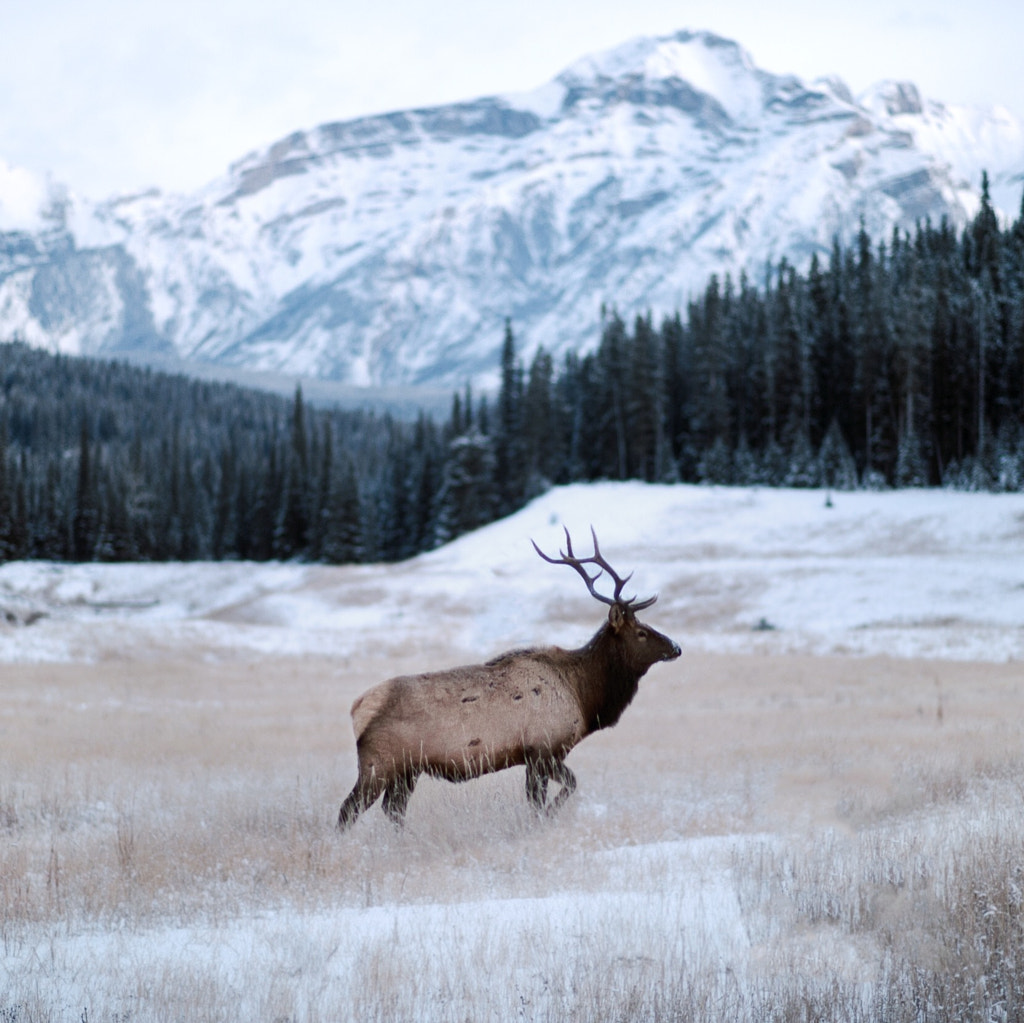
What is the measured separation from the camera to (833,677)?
72.1 ft

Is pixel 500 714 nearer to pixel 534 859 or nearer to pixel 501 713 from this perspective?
pixel 501 713

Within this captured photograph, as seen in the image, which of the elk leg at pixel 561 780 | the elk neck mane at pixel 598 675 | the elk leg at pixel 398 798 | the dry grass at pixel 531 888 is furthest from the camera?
the elk neck mane at pixel 598 675

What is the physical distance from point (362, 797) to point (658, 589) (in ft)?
123

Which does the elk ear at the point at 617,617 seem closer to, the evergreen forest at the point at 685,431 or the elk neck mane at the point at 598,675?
the elk neck mane at the point at 598,675

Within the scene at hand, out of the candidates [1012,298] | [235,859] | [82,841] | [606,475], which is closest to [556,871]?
[235,859]

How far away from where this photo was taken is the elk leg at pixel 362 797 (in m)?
8.16

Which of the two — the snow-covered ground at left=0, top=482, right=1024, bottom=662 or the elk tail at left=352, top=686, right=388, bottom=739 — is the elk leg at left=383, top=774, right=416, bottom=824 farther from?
the snow-covered ground at left=0, top=482, right=1024, bottom=662

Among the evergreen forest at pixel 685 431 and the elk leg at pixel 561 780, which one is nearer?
the elk leg at pixel 561 780

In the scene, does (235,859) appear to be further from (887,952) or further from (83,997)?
(887,952)

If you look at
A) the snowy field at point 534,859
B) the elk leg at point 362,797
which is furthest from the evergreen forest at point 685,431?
the elk leg at point 362,797

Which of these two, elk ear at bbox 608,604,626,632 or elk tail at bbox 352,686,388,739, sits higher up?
elk ear at bbox 608,604,626,632

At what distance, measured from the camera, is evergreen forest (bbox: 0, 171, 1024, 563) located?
6600cm

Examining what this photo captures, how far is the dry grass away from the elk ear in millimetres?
1679

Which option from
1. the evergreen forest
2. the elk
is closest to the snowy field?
the elk
